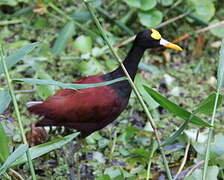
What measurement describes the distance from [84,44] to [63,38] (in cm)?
12

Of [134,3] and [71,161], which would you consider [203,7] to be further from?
[71,161]

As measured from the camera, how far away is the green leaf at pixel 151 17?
319 cm

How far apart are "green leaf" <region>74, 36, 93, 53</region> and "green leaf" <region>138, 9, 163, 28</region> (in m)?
0.33

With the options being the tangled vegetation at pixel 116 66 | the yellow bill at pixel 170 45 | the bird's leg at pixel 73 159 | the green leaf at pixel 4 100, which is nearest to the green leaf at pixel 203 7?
the tangled vegetation at pixel 116 66

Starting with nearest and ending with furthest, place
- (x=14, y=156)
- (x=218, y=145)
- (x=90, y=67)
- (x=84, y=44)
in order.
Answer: (x=14, y=156) → (x=218, y=145) → (x=90, y=67) → (x=84, y=44)

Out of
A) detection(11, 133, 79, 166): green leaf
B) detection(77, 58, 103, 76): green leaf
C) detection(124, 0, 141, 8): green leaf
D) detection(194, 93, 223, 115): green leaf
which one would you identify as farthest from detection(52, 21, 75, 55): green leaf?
detection(194, 93, 223, 115): green leaf

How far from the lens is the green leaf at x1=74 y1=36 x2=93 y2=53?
3127 millimetres

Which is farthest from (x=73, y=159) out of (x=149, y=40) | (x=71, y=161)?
(x=149, y=40)

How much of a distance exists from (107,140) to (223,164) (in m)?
0.75

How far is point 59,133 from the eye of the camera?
99.7 inches

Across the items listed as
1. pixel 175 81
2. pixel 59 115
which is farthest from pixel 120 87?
pixel 175 81

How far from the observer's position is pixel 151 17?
3.24 metres

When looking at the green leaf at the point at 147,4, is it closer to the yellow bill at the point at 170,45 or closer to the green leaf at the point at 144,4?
the green leaf at the point at 144,4

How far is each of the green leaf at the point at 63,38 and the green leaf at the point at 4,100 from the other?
1.75m
